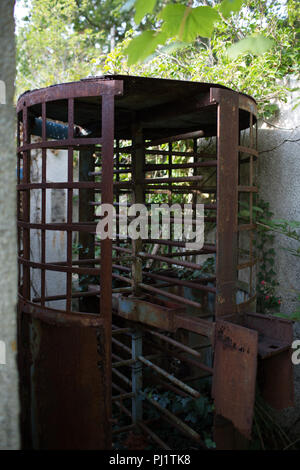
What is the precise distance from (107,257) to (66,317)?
0.47 meters

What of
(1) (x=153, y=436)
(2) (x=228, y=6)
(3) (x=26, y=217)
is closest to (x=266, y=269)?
(1) (x=153, y=436)

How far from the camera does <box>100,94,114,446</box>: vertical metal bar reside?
255 cm

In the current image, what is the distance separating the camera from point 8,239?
1318 millimetres

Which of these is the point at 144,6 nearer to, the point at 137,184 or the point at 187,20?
the point at 187,20

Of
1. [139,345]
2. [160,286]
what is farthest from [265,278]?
[139,345]

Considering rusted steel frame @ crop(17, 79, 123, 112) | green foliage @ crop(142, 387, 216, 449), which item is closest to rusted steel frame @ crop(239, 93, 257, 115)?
rusted steel frame @ crop(17, 79, 123, 112)

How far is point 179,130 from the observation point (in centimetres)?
411

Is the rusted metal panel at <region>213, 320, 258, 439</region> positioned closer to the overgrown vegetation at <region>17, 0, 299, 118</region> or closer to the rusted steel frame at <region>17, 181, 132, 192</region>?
the rusted steel frame at <region>17, 181, 132, 192</region>

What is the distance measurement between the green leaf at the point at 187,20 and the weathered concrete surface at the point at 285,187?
2211mm

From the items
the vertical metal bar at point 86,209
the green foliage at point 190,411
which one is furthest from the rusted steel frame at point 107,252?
the vertical metal bar at point 86,209

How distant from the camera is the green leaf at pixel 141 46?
5.04ft

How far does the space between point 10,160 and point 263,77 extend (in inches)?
134

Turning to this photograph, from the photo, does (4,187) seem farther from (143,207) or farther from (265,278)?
(265,278)

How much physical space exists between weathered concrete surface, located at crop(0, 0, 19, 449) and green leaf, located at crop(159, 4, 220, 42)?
62 cm
